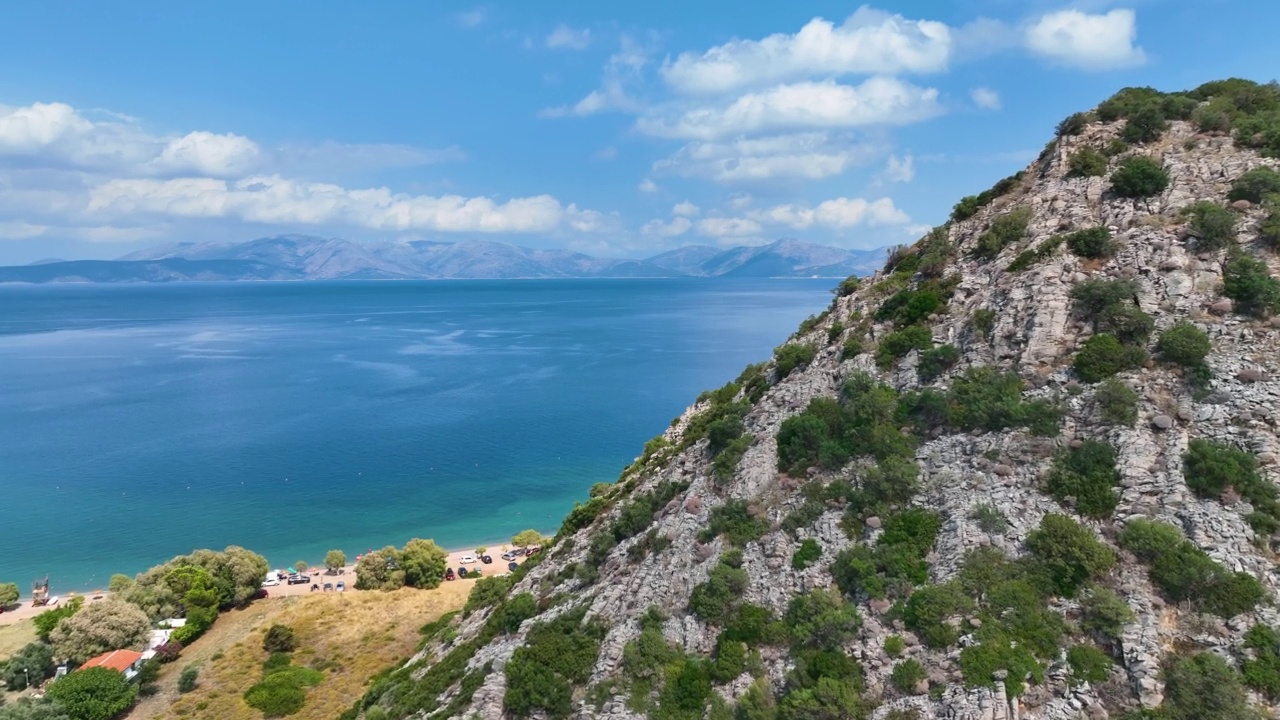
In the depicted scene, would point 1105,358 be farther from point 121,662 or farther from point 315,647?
point 121,662

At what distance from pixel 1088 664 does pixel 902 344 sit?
51.7 feet

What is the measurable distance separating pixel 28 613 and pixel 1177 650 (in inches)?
3248

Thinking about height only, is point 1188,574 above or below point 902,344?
below

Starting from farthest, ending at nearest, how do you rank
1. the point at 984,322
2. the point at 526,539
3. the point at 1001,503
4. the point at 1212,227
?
the point at 526,539, the point at 984,322, the point at 1212,227, the point at 1001,503

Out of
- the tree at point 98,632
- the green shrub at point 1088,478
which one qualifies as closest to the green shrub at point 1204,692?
the green shrub at point 1088,478

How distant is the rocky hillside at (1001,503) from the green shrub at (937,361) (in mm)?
100

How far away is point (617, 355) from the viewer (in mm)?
185500

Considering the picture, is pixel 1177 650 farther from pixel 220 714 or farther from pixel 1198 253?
pixel 220 714

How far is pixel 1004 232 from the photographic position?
3191 cm

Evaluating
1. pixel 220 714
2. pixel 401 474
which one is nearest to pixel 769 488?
pixel 220 714

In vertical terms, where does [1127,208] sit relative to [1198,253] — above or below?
above

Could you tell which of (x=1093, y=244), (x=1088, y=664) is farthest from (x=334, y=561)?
(x=1093, y=244)

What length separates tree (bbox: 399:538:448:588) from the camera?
190 feet

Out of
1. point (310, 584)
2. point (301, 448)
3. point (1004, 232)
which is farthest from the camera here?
point (301, 448)
